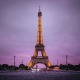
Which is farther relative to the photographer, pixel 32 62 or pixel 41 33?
pixel 32 62

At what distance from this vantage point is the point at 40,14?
115938mm

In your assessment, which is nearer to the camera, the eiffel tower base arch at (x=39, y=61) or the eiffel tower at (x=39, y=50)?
the eiffel tower at (x=39, y=50)

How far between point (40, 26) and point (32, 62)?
19.3 meters

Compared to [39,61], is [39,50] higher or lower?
higher

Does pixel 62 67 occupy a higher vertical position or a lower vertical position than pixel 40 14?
lower

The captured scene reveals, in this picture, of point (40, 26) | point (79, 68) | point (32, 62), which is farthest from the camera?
point (79, 68)

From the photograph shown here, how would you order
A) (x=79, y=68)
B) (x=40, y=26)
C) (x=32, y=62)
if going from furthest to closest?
(x=79, y=68)
(x=32, y=62)
(x=40, y=26)

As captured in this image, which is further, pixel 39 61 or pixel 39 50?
pixel 39 61

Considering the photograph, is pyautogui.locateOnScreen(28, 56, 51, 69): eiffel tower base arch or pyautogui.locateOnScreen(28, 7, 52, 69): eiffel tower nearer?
pyautogui.locateOnScreen(28, 7, 52, 69): eiffel tower

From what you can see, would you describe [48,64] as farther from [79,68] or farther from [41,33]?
[79,68]

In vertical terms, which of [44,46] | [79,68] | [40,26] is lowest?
[79,68]

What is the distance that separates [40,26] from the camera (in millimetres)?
115938

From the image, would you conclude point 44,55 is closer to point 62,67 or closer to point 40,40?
point 40,40

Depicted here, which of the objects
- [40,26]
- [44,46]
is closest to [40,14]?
[40,26]
